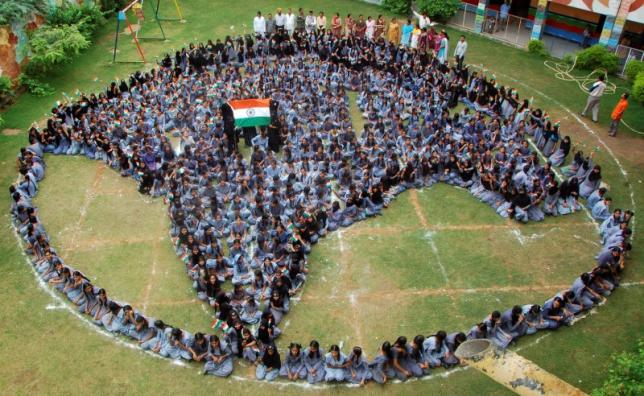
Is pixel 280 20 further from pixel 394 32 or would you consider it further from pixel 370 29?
pixel 394 32

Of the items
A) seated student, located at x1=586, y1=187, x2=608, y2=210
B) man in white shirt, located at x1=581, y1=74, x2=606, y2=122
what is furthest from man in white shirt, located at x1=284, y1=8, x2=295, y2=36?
seated student, located at x1=586, y1=187, x2=608, y2=210

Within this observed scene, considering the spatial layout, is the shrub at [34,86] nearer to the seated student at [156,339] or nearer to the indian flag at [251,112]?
the indian flag at [251,112]

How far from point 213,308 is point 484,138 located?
9.91 m

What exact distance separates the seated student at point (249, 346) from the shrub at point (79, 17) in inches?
722

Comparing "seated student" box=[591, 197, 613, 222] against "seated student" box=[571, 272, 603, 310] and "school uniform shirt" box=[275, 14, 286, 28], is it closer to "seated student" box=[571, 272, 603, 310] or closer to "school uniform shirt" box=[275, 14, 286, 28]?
"seated student" box=[571, 272, 603, 310]

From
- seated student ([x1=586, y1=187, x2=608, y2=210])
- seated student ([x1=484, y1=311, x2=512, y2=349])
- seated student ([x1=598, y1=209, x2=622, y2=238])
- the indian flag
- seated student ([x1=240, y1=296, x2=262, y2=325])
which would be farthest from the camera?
the indian flag

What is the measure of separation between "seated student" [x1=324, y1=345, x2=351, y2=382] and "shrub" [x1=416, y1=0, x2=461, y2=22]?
20360 millimetres

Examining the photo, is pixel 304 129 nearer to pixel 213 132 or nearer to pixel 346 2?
pixel 213 132

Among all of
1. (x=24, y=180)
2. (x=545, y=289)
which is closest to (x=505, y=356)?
(x=545, y=289)

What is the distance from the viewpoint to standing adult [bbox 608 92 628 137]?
17.1m

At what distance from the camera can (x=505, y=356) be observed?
27.8 feet

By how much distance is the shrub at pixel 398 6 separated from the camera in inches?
1089

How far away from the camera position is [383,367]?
34.2 feet

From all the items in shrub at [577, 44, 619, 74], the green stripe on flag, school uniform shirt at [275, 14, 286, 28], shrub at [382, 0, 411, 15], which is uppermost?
shrub at [382, 0, 411, 15]
